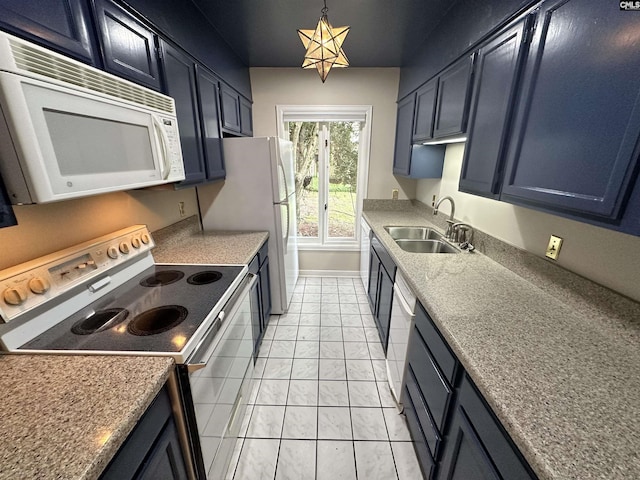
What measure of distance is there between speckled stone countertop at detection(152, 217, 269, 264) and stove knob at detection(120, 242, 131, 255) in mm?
310

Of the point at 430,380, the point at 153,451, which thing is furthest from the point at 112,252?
the point at 430,380

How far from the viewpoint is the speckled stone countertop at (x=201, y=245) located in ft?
5.64

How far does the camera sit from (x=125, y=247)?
4.43ft

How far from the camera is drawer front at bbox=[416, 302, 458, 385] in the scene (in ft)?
3.17

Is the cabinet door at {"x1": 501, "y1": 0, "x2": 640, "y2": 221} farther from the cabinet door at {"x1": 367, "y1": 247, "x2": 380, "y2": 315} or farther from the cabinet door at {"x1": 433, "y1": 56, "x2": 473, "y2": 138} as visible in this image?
the cabinet door at {"x1": 367, "y1": 247, "x2": 380, "y2": 315}

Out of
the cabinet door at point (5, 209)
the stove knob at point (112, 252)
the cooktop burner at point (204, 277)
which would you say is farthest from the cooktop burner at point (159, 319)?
the cabinet door at point (5, 209)

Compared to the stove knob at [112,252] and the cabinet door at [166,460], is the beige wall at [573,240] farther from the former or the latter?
the stove knob at [112,252]

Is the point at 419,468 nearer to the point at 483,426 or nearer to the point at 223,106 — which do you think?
the point at 483,426

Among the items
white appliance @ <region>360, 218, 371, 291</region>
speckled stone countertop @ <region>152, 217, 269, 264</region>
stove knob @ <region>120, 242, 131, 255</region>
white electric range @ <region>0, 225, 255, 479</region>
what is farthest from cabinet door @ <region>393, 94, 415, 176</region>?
stove knob @ <region>120, 242, 131, 255</region>

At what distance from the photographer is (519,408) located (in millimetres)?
656

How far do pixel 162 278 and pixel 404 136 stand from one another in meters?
2.49

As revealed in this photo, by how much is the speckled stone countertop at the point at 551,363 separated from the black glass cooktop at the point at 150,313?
39.4 inches

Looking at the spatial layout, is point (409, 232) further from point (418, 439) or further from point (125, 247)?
point (125, 247)

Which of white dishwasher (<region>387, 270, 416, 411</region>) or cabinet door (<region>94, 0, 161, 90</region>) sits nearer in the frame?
cabinet door (<region>94, 0, 161, 90</region>)
